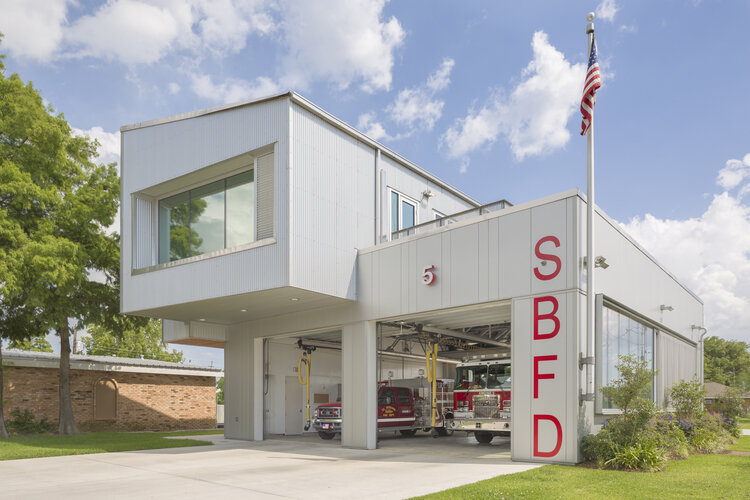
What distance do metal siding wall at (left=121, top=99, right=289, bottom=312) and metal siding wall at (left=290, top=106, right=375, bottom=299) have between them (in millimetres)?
426

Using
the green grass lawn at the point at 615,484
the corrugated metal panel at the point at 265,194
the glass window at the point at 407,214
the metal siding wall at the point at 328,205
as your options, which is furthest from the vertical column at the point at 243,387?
the green grass lawn at the point at 615,484

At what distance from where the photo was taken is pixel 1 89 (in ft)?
70.5

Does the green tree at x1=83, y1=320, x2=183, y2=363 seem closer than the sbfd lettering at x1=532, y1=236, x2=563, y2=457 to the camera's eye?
No

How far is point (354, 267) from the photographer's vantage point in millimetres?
17797

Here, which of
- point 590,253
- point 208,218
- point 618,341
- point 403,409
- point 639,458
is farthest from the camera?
point 403,409

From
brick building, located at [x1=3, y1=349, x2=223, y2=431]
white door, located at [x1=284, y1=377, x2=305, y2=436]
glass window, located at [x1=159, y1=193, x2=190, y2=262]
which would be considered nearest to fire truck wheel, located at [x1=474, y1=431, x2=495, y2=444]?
white door, located at [x1=284, y1=377, x2=305, y2=436]

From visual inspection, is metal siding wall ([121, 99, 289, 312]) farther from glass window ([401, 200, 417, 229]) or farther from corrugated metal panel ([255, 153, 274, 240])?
glass window ([401, 200, 417, 229])

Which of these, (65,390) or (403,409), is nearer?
(403,409)

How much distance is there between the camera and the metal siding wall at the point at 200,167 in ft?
51.9

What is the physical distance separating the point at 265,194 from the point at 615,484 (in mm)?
11035

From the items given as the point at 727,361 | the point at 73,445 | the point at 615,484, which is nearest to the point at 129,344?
the point at 73,445

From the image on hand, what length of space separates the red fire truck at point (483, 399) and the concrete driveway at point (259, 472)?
653 millimetres

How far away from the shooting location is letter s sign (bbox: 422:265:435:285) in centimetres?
1593

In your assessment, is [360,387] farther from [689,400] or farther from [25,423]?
[25,423]
